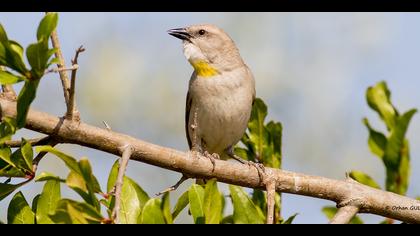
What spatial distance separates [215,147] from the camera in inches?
303

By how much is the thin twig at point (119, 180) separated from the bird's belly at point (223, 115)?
10.3 feet

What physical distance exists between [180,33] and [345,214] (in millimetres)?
3773

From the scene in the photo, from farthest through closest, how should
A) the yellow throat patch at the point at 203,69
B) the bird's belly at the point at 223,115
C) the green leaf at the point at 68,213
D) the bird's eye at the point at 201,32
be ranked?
the bird's eye at the point at 201,32, the yellow throat patch at the point at 203,69, the bird's belly at the point at 223,115, the green leaf at the point at 68,213

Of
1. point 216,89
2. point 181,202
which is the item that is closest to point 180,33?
point 216,89

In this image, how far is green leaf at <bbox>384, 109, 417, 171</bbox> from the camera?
16.6ft

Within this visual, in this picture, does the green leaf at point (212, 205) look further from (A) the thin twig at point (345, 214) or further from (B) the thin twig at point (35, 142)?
(B) the thin twig at point (35, 142)

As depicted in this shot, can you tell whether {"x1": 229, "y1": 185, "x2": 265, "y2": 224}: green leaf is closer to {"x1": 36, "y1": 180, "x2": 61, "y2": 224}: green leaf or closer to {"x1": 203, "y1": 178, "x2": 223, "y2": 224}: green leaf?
{"x1": 203, "y1": 178, "x2": 223, "y2": 224}: green leaf

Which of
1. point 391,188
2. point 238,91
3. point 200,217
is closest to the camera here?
point 200,217

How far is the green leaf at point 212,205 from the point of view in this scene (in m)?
3.20

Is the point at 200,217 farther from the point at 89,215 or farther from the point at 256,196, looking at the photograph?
the point at 256,196

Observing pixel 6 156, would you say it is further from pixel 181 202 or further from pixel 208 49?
pixel 208 49

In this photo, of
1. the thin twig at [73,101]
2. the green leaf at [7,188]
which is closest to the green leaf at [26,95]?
the thin twig at [73,101]

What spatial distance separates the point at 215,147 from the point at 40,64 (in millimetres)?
4531
